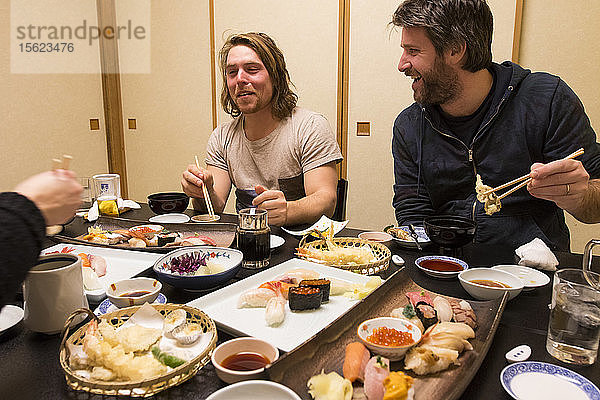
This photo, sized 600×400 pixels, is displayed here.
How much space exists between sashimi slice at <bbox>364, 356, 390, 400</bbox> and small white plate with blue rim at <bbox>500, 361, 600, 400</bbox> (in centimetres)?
22

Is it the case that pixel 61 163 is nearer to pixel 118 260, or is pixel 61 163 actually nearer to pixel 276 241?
pixel 118 260

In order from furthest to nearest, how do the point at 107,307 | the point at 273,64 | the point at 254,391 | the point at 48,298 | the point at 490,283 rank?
the point at 273,64, the point at 490,283, the point at 107,307, the point at 48,298, the point at 254,391

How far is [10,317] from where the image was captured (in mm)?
1043

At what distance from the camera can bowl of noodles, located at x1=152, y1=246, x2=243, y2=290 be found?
3.98ft

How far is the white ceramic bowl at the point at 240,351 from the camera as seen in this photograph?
0.80 metres

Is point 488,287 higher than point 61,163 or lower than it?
lower

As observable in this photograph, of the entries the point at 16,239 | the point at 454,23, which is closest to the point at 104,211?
the point at 16,239

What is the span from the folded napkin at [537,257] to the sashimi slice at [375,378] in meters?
0.78

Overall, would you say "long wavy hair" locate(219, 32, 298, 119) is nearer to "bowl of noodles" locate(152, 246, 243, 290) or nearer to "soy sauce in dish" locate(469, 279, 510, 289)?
"bowl of noodles" locate(152, 246, 243, 290)

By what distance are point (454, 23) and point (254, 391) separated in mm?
1699

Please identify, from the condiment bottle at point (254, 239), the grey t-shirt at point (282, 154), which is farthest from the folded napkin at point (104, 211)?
the condiment bottle at point (254, 239)

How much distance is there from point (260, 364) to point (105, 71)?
471cm

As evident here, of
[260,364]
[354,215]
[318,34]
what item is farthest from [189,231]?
[318,34]

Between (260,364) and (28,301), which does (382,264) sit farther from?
(28,301)
